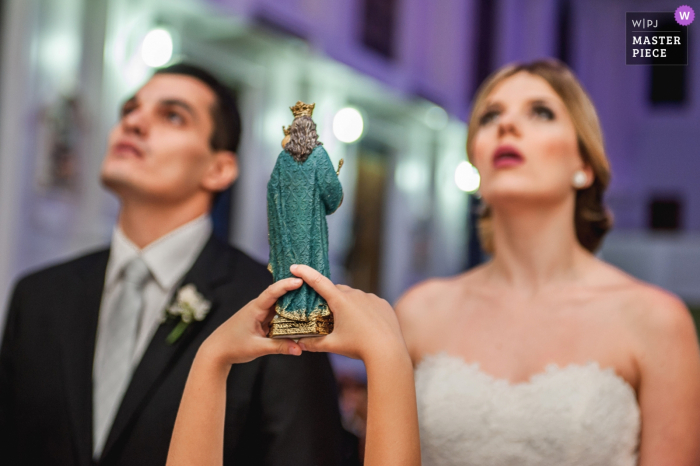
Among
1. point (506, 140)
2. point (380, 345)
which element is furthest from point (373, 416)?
point (506, 140)

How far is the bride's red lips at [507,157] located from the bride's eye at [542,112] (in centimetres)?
23

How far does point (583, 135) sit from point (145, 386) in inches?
80.8

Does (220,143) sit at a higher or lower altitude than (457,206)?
lower

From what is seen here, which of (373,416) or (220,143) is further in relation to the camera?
(220,143)

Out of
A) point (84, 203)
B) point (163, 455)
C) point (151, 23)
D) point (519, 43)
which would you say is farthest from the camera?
point (519, 43)

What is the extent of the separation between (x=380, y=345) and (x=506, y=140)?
137 centimetres

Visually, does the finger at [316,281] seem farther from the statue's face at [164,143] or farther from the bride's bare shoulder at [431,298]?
the bride's bare shoulder at [431,298]

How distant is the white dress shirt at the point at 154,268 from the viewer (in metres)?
2.70

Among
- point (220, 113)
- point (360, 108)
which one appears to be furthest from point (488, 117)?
point (360, 108)

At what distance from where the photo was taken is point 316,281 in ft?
5.89

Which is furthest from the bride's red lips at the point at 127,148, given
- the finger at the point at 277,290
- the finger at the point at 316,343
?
the finger at the point at 316,343

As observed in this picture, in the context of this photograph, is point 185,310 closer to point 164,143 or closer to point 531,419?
point 164,143

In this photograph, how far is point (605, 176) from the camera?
3051 millimetres

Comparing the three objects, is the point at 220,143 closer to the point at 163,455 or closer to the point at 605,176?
the point at 163,455
